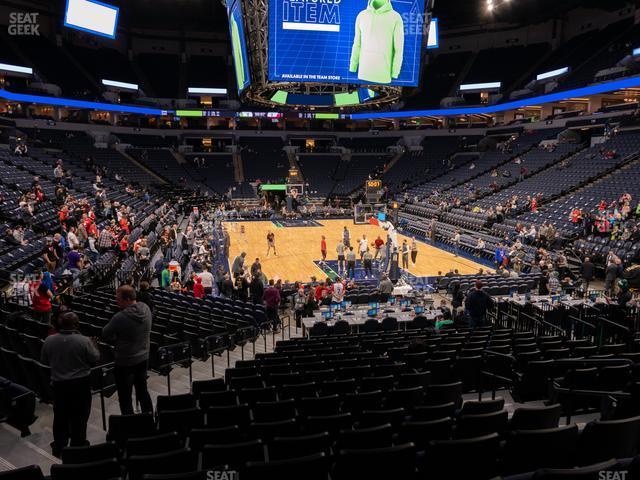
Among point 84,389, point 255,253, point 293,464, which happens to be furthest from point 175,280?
point 293,464

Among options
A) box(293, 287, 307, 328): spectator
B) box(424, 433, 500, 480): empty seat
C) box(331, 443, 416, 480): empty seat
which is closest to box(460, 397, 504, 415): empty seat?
box(424, 433, 500, 480): empty seat

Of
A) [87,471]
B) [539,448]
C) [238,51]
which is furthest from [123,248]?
[539,448]

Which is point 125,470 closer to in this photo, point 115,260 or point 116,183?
point 115,260

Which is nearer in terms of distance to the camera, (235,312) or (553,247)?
(235,312)

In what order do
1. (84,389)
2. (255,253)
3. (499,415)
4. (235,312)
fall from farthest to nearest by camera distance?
(255,253)
(235,312)
(84,389)
(499,415)

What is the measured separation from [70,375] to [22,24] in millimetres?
50432

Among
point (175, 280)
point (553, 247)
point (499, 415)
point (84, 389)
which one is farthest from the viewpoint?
point (553, 247)

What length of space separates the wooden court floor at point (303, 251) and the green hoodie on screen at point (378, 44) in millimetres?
8482

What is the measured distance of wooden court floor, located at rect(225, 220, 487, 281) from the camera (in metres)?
21.4

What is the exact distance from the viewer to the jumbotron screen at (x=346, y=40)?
57.2 ft

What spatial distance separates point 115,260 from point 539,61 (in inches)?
1829

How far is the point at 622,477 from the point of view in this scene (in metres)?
2.92

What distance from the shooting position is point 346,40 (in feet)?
59.4

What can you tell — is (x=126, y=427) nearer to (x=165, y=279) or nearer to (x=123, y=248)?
(x=165, y=279)
